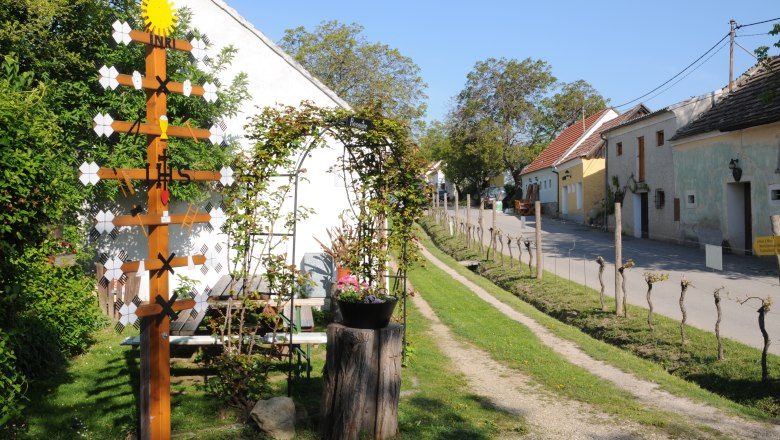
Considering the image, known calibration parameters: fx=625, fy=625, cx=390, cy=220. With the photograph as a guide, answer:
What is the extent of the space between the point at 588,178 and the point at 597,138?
3045mm

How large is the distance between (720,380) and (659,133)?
2119 centimetres

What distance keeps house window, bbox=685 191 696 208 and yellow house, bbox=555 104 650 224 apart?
26.5ft

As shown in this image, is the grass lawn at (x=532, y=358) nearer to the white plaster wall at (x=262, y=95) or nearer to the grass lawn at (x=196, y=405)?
the grass lawn at (x=196, y=405)

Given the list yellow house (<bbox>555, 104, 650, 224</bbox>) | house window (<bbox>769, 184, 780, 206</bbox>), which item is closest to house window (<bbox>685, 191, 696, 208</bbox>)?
house window (<bbox>769, 184, 780, 206</bbox>)

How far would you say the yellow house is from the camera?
34.1 metres

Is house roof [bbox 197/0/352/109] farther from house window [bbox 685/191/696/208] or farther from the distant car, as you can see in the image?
the distant car

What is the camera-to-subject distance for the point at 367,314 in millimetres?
5703

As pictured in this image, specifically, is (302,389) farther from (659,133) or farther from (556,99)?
(556,99)

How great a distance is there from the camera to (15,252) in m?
4.90

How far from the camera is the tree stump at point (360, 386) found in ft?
17.6

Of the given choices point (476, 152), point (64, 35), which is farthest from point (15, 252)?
point (476, 152)

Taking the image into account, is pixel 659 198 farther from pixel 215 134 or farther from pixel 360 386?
pixel 215 134

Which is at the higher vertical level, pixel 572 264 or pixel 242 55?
pixel 242 55

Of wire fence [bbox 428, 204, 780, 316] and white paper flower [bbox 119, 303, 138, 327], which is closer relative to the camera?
white paper flower [bbox 119, 303, 138, 327]
